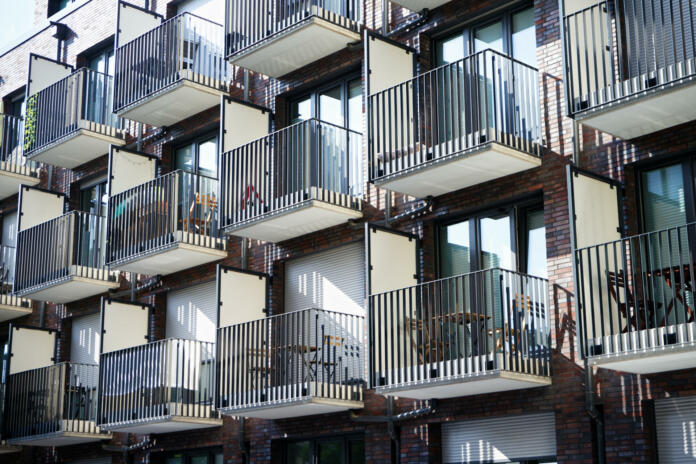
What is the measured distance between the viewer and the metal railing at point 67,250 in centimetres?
2278

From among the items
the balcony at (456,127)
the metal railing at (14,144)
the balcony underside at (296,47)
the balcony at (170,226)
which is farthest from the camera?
the metal railing at (14,144)

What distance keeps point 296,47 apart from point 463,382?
7.73 metres

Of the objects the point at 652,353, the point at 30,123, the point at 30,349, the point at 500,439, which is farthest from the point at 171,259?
the point at 652,353

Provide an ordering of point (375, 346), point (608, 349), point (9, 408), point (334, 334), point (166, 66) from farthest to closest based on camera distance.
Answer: point (9, 408)
point (166, 66)
point (334, 334)
point (375, 346)
point (608, 349)

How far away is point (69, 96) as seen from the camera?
80.5 ft

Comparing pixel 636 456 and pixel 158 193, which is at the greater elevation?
pixel 158 193

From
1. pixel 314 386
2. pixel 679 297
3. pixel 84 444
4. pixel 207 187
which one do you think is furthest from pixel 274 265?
pixel 679 297

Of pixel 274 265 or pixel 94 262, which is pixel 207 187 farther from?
pixel 94 262

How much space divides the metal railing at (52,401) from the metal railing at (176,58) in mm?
5747

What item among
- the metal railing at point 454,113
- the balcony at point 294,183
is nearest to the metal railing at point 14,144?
the balcony at point 294,183

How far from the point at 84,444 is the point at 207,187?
6.79 meters

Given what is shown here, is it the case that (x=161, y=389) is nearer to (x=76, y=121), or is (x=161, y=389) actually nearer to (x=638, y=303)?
(x=76, y=121)

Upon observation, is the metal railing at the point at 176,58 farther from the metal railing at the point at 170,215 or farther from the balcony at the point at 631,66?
the balcony at the point at 631,66

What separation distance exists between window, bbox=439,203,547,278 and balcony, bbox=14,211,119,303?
9090mm
